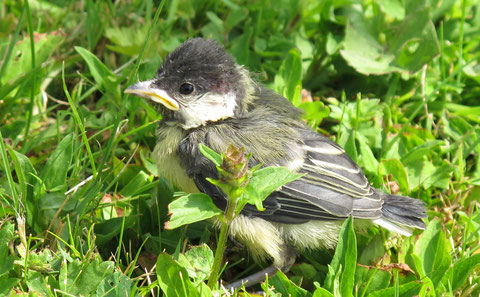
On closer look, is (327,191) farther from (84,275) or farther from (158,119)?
(84,275)

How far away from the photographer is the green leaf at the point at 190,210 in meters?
1.68

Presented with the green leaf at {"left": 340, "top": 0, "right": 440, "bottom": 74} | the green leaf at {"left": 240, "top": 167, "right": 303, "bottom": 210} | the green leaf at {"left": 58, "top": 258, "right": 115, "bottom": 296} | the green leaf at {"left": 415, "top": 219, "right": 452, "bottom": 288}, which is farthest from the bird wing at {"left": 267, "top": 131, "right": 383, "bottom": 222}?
the green leaf at {"left": 340, "top": 0, "right": 440, "bottom": 74}

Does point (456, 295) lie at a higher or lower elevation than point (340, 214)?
lower

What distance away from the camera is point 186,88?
7.73 feet

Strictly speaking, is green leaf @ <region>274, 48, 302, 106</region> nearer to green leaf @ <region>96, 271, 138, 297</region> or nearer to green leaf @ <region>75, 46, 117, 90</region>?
green leaf @ <region>75, 46, 117, 90</region>

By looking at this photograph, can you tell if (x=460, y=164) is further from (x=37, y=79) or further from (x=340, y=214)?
(x=37, y=79)

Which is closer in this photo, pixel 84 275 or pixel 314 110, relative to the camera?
pixel 84 275

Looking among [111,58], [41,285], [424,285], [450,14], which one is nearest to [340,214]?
[424,285]

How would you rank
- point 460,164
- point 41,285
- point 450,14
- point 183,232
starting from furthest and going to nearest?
1. point 450,14
2. point 460,164
3. point 183,232
4. point 41,285

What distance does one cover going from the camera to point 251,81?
8.47ft

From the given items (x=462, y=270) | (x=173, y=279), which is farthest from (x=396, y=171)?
(x=173, y=279)

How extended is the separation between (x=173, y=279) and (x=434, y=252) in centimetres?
98

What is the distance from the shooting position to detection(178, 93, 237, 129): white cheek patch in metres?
2.37

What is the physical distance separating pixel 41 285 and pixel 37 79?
117 centimetres
